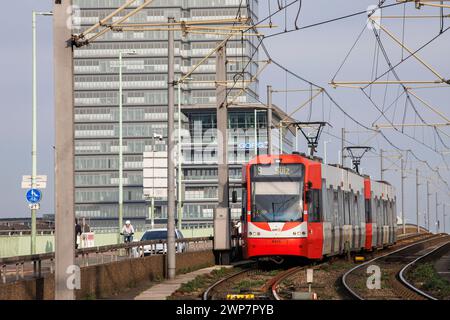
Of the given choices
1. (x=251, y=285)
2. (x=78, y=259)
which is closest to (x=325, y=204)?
(x=251, y=285)

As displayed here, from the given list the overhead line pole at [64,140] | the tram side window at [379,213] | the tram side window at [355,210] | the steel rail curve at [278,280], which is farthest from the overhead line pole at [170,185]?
the tram side window at [379,213]

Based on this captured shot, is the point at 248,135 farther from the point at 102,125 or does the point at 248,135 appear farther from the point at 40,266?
the point at 40,266

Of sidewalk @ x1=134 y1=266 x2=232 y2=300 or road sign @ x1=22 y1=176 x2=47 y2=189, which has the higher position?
road sign @ x1=22 y1=176 x2=47 y2=189

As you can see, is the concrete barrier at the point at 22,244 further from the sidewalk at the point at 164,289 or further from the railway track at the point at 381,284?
the railway track at the point at 381,284

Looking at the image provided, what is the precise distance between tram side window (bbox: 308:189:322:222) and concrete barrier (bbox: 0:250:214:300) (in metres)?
4.27

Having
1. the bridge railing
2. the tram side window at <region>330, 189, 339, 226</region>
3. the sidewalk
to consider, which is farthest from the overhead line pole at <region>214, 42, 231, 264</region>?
the sidewalk

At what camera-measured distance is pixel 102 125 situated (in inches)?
6545

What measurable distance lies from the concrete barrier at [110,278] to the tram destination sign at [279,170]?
12.1 ft

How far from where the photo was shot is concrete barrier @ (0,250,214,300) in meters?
18.0

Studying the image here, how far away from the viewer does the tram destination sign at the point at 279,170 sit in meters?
32.2

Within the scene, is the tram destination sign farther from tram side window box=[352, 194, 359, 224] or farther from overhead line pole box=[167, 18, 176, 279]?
tram side window box=[352, 194, 359, 224]

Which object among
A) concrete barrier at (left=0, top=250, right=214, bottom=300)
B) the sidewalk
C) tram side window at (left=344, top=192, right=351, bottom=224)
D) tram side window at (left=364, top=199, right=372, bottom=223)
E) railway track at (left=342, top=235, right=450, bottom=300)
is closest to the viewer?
concrete barrier at (left=0, top=250, right=214, bottom=300)

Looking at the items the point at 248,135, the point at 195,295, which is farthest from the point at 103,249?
the point at 248,135
